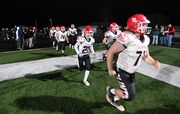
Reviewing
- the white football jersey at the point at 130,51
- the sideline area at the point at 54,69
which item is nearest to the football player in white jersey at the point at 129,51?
the white football jersey at the point at 130,51

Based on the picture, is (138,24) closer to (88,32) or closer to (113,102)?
(113,102)

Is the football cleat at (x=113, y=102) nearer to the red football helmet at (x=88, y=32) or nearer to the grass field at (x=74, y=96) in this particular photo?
the grass field at (x=74, y=96)

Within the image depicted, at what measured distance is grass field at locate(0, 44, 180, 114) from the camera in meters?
4.77

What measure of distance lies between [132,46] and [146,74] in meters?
4.22

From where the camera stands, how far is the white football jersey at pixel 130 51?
372 cm

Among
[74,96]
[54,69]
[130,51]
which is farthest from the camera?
[54,69]

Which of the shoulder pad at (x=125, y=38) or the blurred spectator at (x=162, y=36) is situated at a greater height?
the shoulder pad at (x=125, y=38)

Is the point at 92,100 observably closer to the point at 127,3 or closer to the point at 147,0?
the point at 147,0

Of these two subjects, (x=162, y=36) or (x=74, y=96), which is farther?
(x=162, y=36)

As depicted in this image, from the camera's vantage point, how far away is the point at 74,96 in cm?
557

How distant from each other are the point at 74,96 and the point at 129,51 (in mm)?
2436

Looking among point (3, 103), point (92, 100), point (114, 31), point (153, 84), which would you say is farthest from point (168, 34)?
point (3, 103)

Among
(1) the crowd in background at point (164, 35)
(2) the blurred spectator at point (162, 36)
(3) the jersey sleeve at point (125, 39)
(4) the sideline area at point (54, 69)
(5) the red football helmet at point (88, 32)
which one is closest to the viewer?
(3) the jersey sleeve at point (125, 39)

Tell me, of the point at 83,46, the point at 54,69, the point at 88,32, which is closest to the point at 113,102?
the point at 83,46
